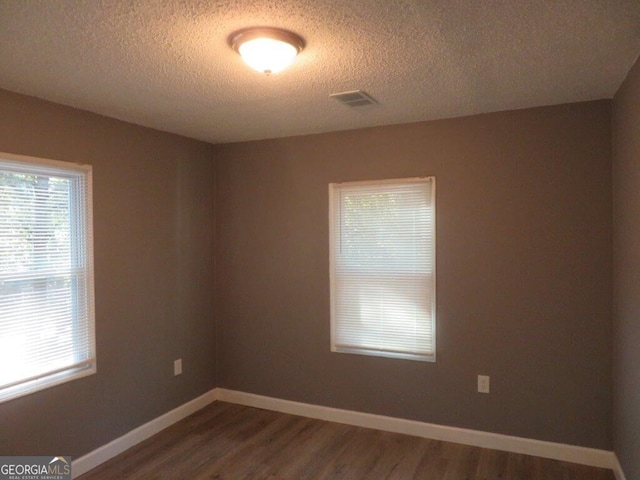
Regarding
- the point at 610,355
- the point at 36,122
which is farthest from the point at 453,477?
the point at 36,122

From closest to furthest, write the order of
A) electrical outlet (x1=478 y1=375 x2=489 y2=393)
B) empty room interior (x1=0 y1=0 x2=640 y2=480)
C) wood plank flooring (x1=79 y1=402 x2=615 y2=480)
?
empty room interior (x1=0 y1=0 x2=640 y2=480) < wood plank flooring (x1=79 y1=402 x2=615 y2=480) < electrical outlet (x1=478 y1=375 x2=489 y2=393)

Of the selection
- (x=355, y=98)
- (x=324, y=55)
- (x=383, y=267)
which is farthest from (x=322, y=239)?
(x=324, y=55)

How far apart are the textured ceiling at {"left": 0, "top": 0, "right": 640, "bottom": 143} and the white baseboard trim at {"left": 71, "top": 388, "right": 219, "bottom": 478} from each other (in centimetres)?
233

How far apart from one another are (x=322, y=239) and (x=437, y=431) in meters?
1.74

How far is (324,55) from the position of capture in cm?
209

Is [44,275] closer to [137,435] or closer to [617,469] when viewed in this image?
[137,435]

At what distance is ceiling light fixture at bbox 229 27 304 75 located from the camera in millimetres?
1817

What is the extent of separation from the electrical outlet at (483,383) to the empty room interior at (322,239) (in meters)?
0.01

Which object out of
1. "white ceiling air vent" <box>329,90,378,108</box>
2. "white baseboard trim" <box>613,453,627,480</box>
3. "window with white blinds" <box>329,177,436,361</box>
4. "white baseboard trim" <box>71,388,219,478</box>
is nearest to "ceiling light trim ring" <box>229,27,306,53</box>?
"white ceiling air vent" <box>329,90,378,108</box>

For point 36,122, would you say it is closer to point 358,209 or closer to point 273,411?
point 358,209

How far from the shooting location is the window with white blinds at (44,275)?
252 cm

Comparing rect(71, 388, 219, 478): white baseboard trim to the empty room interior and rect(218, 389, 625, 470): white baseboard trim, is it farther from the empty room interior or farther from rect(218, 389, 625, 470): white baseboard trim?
rect(218, 389, 625, 470): white baseboard trim

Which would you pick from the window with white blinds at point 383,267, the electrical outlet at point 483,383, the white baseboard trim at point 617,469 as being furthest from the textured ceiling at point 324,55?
the white baseboard trim at point 617,469

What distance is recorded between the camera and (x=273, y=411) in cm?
388
